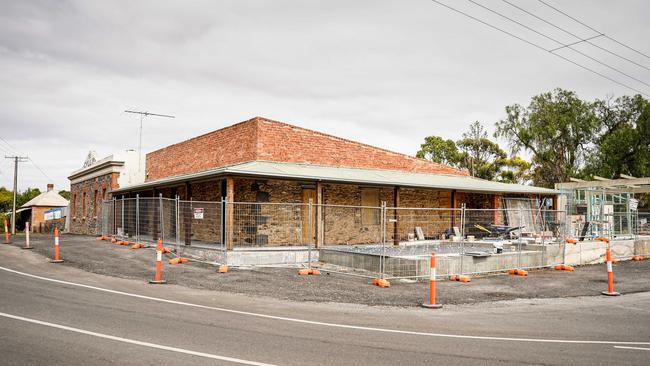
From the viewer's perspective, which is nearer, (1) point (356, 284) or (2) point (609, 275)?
(2) point (609, 275)

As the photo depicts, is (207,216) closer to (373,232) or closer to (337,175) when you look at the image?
(337,175)

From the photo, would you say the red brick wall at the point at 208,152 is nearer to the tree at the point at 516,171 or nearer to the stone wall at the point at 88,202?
the stone wall at the point at 88,202

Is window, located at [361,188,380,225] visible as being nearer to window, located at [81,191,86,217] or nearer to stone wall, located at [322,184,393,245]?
stone wall, located at [322,184,393,245]

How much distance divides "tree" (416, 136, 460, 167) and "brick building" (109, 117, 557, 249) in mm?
32086

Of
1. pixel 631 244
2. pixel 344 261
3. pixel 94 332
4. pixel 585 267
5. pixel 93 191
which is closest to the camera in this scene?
pixel 94 332

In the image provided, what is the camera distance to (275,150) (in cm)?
2011

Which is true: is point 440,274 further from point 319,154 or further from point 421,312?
point 319,154

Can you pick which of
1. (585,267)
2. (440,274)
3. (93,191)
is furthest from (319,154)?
(93,191)

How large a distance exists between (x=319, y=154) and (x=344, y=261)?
688 centimetres

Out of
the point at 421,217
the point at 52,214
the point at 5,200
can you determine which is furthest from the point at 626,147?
the point at 5,200

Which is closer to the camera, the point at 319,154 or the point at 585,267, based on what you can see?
the point at 585,267

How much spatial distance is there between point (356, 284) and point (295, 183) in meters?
7.34

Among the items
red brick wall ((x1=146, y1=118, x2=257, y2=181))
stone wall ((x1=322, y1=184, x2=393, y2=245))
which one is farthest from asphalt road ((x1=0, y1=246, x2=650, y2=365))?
red brick wall ((x1=146, y1=118, x2=257, y2=181))

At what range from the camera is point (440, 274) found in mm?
14305
